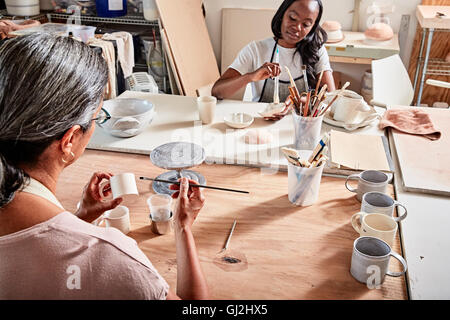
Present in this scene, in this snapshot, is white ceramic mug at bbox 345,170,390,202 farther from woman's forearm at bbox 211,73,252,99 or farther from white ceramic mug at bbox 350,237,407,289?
woman's forearm at bbox 211,73,252,99

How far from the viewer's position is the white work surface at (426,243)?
35.0 inches

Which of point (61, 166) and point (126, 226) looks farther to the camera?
point (126, 226)

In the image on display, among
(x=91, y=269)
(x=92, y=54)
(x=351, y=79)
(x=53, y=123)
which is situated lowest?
(x=351, y=79)

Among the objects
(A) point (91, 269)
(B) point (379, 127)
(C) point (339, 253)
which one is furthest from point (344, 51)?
(A) point (91, 269)

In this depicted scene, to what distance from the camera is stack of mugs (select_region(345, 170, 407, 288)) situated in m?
0.88

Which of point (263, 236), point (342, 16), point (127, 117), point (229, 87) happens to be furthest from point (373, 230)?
point (342, 16)

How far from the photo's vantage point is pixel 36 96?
2.30 ft

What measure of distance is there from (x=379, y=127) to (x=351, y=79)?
2.03 metres

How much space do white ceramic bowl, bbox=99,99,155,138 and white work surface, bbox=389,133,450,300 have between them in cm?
90

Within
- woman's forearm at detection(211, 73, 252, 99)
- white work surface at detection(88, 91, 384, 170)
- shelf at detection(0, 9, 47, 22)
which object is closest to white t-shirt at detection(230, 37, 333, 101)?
woman's forearm at detection(211, 73, 252, 99)

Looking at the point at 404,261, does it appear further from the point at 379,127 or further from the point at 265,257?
the point at 379,127

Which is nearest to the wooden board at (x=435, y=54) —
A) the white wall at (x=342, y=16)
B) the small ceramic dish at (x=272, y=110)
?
the white wall at (x=342, y=16)

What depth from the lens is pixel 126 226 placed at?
A: 1.06m

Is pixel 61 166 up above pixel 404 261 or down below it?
above
